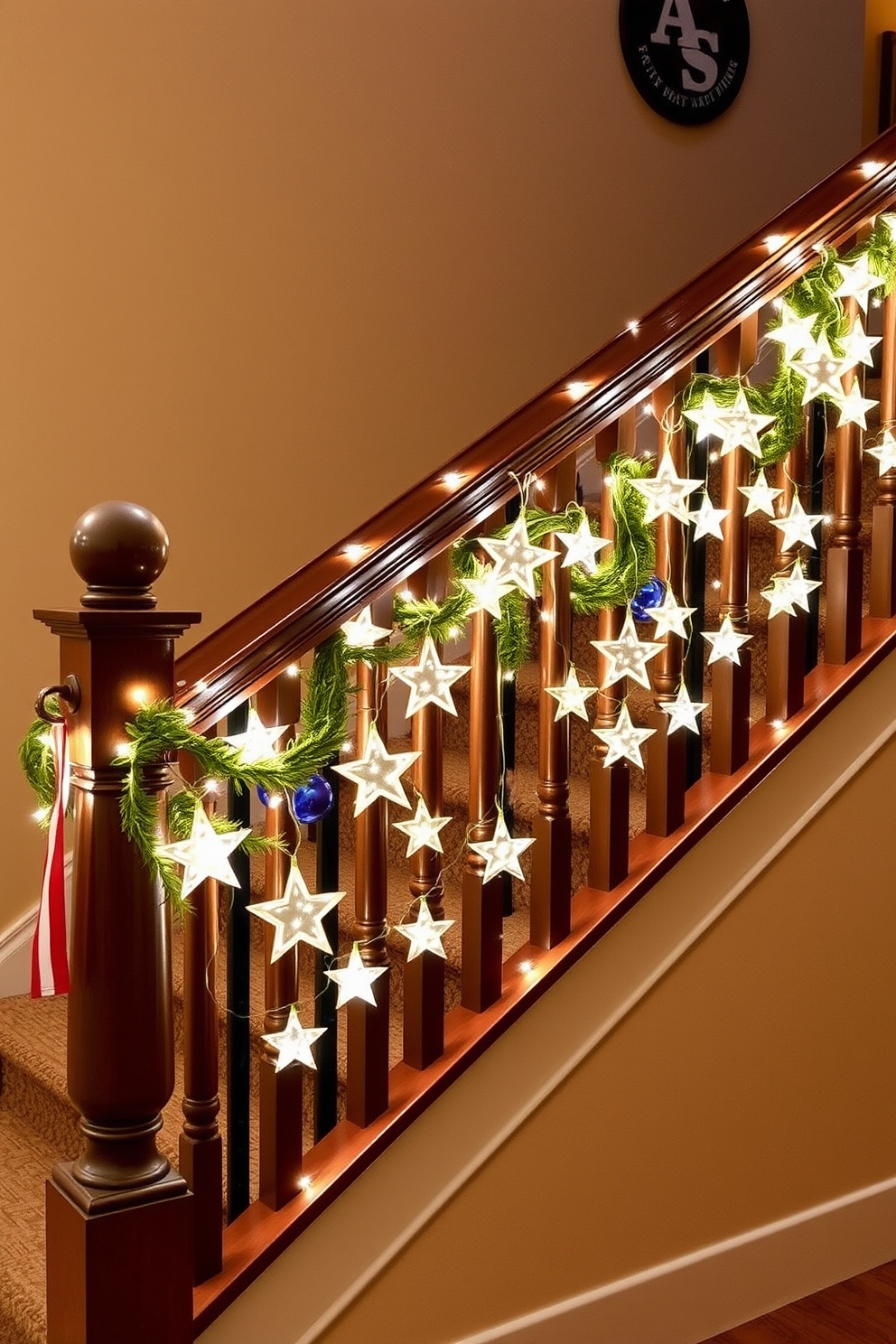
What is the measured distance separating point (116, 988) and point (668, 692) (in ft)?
3.16

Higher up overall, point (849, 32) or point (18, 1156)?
point (849, 32)

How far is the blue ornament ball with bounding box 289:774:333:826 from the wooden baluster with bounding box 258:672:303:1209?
0.16 ft

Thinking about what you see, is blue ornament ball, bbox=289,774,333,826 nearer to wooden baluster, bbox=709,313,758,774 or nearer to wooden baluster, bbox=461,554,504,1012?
wooden baluster, bbox=461,554,504,1012

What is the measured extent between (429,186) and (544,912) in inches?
83.7

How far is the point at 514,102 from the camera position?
3.52m

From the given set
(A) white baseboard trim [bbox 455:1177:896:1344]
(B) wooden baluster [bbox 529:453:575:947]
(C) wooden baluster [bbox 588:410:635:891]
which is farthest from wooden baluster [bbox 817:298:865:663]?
(A) white baseboard trim [bbox 455:1177:896:1344]

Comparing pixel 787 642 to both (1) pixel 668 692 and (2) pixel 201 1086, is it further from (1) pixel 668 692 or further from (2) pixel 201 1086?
(2) pixel 201 1086

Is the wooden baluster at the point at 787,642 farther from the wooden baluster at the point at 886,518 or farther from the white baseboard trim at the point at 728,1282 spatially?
the white baseboard trim at the point at 728,1282

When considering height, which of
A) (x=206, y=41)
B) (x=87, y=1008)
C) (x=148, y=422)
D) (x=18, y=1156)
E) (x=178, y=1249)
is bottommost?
(x=18, y=1156)

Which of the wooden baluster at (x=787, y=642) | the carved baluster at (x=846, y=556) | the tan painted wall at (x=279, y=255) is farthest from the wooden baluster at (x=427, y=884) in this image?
the tan painted wall at (x=279, y=255)

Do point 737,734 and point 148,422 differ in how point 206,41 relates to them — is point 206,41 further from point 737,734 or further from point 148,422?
point 737,734

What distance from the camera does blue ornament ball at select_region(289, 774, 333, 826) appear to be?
170cm

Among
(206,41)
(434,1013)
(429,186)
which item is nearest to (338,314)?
(429,186)

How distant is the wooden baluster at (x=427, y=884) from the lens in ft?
6.15
